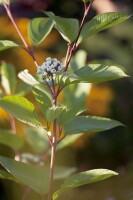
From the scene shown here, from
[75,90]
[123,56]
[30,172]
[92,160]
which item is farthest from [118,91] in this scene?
[30,172]

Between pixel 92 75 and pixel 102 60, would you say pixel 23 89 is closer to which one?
pixel 92 75

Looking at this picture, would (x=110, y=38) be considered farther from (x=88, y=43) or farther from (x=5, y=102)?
(x=5, y=102)

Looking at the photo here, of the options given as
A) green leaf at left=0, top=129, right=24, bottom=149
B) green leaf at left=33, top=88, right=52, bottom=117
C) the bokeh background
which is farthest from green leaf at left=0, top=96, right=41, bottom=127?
the bokeh background

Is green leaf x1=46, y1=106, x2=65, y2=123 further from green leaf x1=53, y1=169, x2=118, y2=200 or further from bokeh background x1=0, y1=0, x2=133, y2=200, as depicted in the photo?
bokeh background x1=0, y1=0, x2=133, y2=200

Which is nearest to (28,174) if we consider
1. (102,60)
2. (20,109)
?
(20,109)

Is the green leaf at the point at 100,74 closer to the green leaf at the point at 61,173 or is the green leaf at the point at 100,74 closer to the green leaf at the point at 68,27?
the green leaf at the point at 68,27

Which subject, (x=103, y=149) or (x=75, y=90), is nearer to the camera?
(x=75, y=90)

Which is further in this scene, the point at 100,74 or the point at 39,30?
the point at 39,30
